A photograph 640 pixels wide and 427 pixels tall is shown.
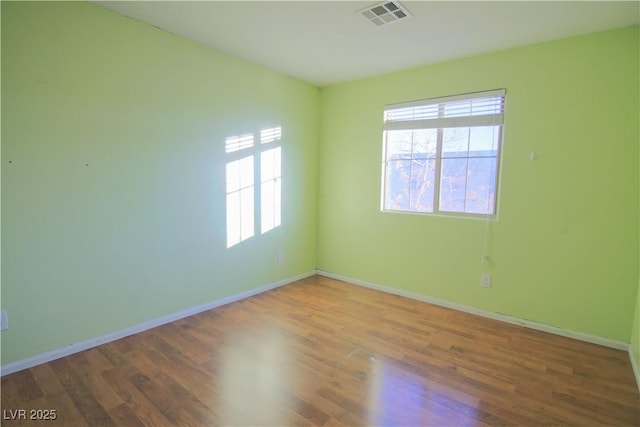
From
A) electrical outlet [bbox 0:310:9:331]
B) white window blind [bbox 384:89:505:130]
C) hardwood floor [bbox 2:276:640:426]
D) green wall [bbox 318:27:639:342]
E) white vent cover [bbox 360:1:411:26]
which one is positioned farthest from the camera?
white window blind [bbox 384:89:505:130]

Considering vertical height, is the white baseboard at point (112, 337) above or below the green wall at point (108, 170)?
below

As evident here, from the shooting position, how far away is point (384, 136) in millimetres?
3752

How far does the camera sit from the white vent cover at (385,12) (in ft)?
7.27

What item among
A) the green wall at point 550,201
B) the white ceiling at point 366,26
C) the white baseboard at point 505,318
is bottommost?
the white baseboard at point 505,318

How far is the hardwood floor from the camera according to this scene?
180cm

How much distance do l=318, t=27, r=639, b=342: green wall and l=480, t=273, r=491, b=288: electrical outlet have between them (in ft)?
0.15

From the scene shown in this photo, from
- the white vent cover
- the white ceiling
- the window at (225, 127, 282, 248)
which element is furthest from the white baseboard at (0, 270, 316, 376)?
the white vent cover

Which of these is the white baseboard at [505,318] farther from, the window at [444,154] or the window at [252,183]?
the window at [252,183]

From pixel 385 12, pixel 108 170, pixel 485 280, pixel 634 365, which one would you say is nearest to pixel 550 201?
pixel 485 280

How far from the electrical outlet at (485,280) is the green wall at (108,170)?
2398mm

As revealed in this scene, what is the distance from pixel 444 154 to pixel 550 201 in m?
1.01

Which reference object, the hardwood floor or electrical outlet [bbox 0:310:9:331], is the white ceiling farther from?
the hardwood floor

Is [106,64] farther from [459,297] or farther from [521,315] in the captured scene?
[521,315]

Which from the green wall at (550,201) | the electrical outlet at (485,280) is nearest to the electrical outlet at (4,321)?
the green wall at (550,201)
